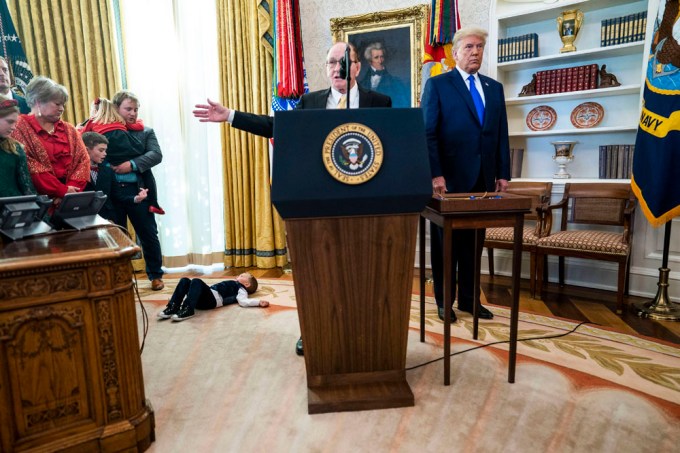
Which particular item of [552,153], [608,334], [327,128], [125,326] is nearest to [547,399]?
[608,334]

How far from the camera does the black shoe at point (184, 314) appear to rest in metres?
2.94

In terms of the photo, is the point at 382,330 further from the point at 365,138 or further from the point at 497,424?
the point at 365,138

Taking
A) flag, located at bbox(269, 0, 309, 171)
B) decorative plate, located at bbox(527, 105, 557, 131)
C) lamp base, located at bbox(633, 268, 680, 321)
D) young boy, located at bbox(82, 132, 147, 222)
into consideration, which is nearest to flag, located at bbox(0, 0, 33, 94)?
young boy, located at bbox(82, 132, 147, 222)

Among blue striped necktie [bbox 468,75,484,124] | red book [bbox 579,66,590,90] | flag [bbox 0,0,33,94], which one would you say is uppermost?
flag [bbox 0,0,33,94]

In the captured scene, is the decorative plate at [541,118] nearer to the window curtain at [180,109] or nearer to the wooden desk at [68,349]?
the window curtain at [180,109]

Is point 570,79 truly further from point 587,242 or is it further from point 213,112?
point 213,112

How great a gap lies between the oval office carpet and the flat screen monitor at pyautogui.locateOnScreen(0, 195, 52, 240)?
83 centimetres

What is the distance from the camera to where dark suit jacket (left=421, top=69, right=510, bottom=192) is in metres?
2.63

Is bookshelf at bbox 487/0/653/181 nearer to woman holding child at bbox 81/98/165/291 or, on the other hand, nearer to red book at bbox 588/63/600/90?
red book at bbox 588/63/600/90

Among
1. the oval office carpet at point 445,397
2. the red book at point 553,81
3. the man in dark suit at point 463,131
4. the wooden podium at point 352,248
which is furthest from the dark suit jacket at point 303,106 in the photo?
the red book at point 553,81

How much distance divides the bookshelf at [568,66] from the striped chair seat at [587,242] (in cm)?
74

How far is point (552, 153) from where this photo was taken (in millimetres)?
3951

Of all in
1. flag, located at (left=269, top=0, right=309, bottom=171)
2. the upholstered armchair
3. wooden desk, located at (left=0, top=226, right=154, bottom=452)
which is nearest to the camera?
wooden desk, located at (left=0, top=226, right=154, bottom=452)

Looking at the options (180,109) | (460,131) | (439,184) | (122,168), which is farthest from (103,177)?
(460,131)
